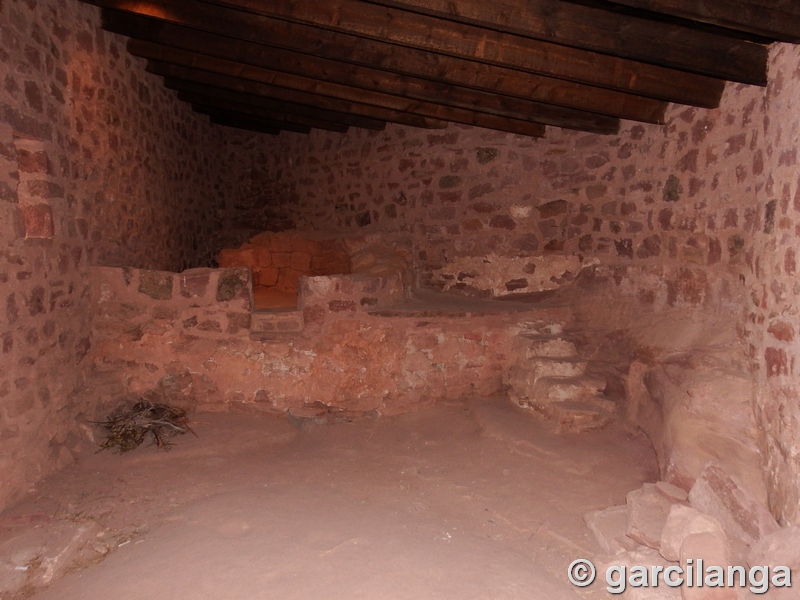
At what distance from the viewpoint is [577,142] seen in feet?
16.1

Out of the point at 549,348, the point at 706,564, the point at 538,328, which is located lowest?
the point at 706,564

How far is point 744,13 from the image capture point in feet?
8.10

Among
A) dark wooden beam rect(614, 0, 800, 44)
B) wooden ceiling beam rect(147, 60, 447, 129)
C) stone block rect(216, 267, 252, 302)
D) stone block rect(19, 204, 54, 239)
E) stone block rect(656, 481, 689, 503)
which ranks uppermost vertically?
wooden ceiling beam rect(147, 60, 447, 129)

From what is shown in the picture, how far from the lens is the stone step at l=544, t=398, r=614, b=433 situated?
12.8 ft

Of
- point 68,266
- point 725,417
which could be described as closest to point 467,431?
point 725,417

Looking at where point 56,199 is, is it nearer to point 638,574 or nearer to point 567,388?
point 567,388

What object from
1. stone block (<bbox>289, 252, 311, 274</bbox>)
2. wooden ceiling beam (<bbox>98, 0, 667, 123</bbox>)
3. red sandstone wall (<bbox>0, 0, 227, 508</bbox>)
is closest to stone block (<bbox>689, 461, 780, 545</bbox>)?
wooden ceiling beam (<bbox>98, 0, 667, 123</bbox>)

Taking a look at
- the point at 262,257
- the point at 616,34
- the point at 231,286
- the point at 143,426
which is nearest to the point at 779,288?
the point at 616,34

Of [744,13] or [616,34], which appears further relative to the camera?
[616,34]

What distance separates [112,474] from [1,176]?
1.85 metres

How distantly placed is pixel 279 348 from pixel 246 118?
3.61 metres

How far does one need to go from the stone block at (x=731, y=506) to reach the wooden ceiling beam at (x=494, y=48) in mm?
2174

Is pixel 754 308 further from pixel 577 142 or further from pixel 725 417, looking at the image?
pixel 577 142

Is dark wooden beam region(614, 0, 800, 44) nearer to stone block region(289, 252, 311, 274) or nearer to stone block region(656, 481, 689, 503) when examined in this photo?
stone block region(656, 481, 689, 503)
